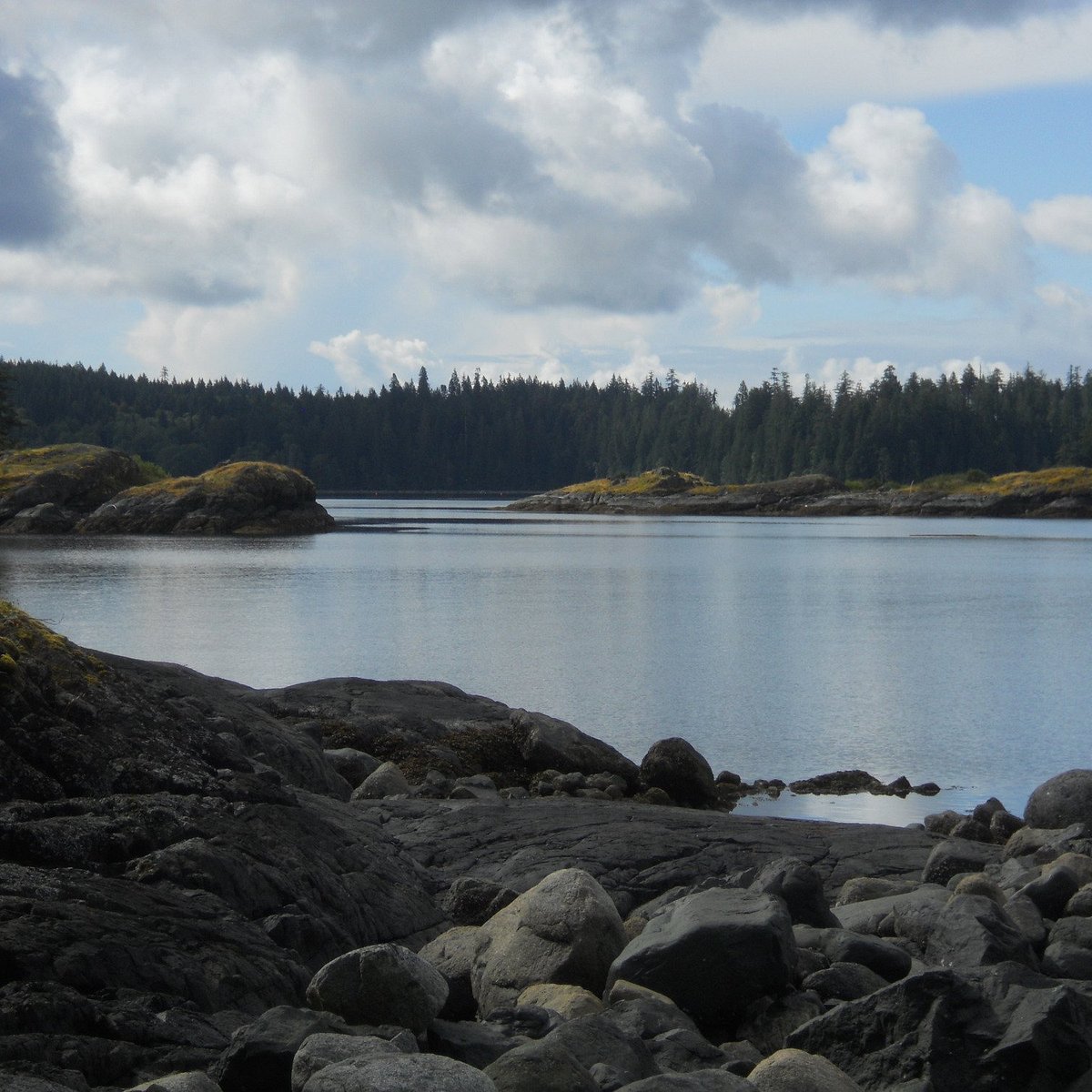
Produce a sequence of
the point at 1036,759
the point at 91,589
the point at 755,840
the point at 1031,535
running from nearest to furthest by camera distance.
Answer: the point at 755,840 < the point at 1036,759 < the point at 91,589 < the point at 1031,535

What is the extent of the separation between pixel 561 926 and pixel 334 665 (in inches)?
962

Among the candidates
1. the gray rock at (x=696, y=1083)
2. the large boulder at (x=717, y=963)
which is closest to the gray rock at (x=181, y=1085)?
the gray rock at (x=696, y=1083)

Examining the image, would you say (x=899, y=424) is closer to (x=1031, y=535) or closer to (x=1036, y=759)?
(x=1031, y=535)

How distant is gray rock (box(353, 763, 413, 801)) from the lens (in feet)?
46.4

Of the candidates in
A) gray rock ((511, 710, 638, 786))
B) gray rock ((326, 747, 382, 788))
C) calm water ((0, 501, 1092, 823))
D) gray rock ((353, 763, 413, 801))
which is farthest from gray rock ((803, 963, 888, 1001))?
calm water ((0, 501, 1092, 823))

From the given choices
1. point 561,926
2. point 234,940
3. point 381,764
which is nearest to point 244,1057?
point 234,940

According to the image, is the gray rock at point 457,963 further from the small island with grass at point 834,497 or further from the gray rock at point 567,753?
the small island with grass at point 834,497

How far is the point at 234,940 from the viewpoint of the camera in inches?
266

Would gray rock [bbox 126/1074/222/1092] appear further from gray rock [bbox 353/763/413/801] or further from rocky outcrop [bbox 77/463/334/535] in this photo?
rocky outcrop [bbox 77/463/334/535]

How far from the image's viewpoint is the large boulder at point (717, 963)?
711 cm

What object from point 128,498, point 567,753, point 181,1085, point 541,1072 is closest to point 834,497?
point 128,498

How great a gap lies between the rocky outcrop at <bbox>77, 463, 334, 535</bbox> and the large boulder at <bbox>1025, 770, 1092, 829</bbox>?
3167 inches

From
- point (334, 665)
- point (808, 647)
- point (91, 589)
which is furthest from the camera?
point (91, 589)

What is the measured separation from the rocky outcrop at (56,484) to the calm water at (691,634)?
865 cm
